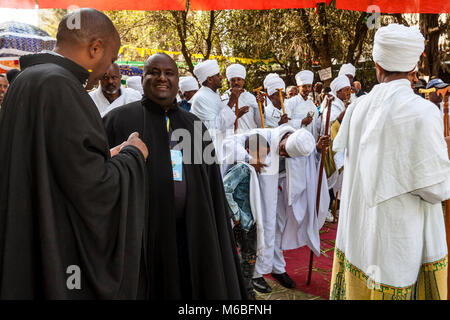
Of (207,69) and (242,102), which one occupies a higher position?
(207,69)

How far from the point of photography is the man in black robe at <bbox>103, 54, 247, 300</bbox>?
250 cm

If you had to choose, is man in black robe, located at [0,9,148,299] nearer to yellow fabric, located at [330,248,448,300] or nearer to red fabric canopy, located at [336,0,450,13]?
yellow fabric, located at [330,248,448,300]

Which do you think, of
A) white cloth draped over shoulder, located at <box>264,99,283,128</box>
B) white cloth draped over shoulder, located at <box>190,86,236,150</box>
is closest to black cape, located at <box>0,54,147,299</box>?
white cloth draped over shoulder, located at <box>190,86,236,150</box>

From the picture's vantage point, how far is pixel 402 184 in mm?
2367

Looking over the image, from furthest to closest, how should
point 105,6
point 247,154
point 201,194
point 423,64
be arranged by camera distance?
1. point 423,64
2. point 105,6
3. point 247,154
4. point 201,194

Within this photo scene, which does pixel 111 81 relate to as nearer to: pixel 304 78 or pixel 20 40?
pixel 20 40

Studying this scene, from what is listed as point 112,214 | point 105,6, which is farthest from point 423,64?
point 112,214

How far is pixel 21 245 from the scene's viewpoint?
1.54m

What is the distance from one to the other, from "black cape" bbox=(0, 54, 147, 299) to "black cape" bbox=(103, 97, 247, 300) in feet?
2.48

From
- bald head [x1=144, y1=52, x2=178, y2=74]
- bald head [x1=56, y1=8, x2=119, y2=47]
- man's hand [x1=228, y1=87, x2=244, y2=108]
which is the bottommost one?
man's hand [x1=228, y1=87, x2=244, y2=108]

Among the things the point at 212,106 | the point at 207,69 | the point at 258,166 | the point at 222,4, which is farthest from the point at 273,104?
the point at 258,166

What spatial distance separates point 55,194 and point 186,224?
1099mm
